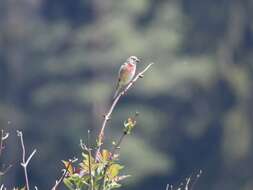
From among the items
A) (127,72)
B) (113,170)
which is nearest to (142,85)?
(127,72)

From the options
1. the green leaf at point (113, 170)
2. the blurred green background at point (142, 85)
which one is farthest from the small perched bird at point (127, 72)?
the blurred green background at point (142, 85)

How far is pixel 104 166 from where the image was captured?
5379 millimetres

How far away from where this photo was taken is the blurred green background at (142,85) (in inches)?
1072

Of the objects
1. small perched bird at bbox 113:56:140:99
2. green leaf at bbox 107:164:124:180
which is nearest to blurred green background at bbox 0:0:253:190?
small perched bird at bbox 113:56:140:99

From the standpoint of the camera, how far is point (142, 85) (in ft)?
92.1

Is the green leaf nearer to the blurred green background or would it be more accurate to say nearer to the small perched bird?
the small perched bird

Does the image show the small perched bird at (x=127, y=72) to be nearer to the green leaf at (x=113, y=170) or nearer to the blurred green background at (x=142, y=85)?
the green leaf at (x=113, y=170)

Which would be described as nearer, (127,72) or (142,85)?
(127,72)

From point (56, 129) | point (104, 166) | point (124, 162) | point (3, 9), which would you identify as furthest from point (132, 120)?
point (3, 9)

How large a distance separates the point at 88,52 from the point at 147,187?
133 inches

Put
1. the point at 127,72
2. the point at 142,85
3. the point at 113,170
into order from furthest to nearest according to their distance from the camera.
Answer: the point at 142,85
the point at 127,72
the point at 113,170

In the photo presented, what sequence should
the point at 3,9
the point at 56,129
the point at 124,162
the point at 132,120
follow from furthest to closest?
the point at 3,9 < the point at 56,129 < the point at 124,162 < the point at 132,120

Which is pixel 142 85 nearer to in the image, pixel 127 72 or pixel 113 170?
pixel 127 72

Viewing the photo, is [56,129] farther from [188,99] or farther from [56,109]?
[188,99]
